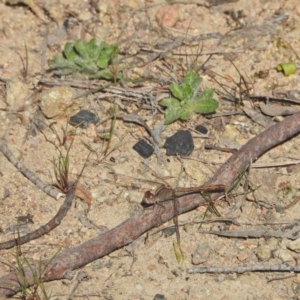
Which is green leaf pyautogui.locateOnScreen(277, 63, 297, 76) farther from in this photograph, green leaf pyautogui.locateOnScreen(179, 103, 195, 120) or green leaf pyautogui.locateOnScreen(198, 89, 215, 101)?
green leaf pyautogui.locateOnScreen(179, 103, 195, 120)

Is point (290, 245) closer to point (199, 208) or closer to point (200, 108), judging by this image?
point (199, 208)

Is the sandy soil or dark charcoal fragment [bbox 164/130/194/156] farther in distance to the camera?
dark charcoal fragment [bbox 164/130/194/156]

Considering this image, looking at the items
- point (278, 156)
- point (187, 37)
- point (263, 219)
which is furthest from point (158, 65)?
point (263, 219)

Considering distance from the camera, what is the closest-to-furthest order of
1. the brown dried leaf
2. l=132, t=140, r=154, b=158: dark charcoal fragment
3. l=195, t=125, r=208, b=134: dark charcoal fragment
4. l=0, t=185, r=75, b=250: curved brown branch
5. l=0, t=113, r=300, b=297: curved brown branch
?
l=0, t=113, r=300, b=297: curved brown branch < l=0, t=185, r=75, b=250: curved brown branch < the brown dried leaf < l=132, t=140, r=154, b=158: dark charcoal fragment < l=195, t=125, r=208, b=134: dark charcoal fragment

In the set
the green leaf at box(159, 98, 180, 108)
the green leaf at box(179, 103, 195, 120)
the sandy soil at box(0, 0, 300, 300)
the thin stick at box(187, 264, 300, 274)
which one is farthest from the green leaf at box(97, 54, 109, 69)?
the thin stick at box(187, 264, 300, 274)

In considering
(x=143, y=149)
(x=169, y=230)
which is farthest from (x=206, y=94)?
(x=169, y=230)

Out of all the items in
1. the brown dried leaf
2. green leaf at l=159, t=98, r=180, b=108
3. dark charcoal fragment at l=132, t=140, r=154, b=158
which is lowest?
the brown dried leaf

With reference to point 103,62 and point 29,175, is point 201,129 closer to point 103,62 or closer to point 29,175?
point 103,62
